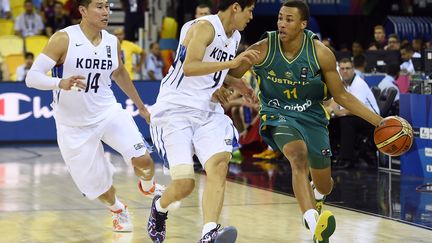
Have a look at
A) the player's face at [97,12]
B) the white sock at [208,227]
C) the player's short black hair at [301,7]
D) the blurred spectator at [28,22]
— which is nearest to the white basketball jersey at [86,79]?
the player's face at [97,12]

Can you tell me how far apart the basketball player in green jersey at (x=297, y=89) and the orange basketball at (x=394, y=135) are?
7 centimetres

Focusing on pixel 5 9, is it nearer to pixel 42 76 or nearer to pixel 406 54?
pixel 406 54

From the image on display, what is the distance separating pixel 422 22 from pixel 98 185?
17397 mm

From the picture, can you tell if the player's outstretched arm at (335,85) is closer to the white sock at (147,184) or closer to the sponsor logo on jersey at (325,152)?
the sponsor logo on jersey at (325,152)

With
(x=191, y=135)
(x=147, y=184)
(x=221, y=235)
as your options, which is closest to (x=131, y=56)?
(x=147, y=184)

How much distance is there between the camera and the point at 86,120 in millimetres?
8039

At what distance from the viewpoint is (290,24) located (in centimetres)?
738

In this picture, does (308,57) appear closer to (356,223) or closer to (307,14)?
(307,14)

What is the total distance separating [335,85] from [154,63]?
11.4 m

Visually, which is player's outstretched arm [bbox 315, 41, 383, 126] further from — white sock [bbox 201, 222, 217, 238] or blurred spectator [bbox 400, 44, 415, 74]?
blurred spectator [bbox 400, 44, 415, 74]

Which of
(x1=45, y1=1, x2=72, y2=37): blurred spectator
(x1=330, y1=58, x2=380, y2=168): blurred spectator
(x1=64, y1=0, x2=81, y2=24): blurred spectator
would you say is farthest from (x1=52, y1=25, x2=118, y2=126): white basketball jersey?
(x1=45, y1=1, x2=72, y2=37): blurred spectator

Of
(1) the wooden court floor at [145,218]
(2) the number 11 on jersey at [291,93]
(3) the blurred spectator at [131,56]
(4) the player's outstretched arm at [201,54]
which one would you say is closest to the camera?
(4) the player's outstretched arm at [201,54]

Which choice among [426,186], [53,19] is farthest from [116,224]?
[53,19]

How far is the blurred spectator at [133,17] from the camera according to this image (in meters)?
20.6
